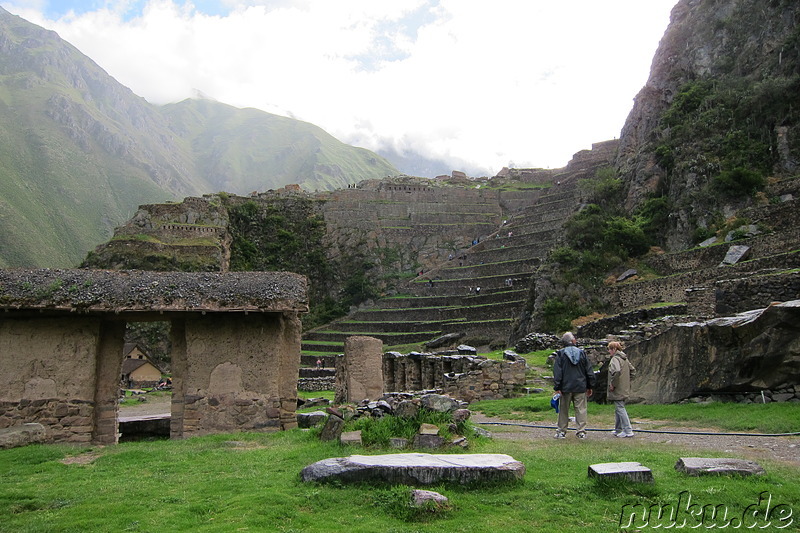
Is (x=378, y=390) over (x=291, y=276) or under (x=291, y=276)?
under

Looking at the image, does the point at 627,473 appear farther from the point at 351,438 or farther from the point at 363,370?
the point at 363,370

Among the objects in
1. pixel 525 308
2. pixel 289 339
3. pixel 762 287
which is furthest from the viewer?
pixel 525 308

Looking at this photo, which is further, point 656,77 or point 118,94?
point 118,94

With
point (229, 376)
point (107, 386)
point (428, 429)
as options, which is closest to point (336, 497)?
point (428, 429)

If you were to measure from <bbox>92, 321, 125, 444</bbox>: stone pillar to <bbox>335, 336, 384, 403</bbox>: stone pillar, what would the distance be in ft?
25.3

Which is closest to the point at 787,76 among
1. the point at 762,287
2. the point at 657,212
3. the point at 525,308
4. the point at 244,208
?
the point at 657,212

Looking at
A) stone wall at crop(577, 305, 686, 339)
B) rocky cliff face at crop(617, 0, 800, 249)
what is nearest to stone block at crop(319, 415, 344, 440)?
stone wall at crop(577, 305, 686, 339)

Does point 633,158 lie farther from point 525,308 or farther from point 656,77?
point 525,308

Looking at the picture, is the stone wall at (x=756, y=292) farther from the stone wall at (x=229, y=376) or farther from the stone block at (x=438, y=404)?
the stone wall at (x=229, y=376)

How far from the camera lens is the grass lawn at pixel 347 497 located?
568 cm

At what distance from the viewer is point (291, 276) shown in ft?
45.6

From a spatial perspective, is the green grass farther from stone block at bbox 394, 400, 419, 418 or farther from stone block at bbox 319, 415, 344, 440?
stone block at bbox 394, 400, 419, 418

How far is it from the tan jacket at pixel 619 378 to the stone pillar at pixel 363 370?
10162 millimetres

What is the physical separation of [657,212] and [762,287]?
895 inches
